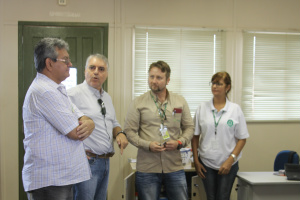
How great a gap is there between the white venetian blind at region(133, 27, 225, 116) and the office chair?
3.89 ft

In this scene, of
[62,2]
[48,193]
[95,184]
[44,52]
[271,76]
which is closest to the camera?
[48,193]

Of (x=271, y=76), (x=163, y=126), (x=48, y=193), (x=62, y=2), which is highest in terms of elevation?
(x=62, y=2)

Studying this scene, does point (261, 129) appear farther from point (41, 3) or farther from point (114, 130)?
point (41, 3)

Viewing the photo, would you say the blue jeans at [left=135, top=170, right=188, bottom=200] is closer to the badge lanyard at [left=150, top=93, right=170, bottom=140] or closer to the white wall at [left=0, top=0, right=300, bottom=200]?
the badge lanyard at [left=150, top=93, right=170, bottom=140]

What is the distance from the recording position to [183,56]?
12.1 ft

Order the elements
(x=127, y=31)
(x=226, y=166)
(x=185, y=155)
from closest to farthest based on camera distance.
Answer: (x=226, y=166), (x=185, y=155), (x=127, y=31)

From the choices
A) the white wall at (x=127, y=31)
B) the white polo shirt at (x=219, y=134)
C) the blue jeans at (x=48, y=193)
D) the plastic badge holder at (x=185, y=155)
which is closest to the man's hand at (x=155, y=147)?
the white polo shirt at (x=219, y=134)

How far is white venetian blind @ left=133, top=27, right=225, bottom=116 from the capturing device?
360 cm

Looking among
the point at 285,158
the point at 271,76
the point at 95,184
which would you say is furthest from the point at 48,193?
the point at 271,76

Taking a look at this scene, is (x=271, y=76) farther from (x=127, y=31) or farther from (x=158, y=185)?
(x=158, y=185)

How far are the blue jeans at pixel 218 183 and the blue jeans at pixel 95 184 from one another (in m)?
0.96

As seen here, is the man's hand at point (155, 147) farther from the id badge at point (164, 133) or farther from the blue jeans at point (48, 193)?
the blue jeans at point (48, 193)

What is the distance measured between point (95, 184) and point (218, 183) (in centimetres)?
115

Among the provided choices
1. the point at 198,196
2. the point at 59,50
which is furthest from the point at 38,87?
the point at 198,196
